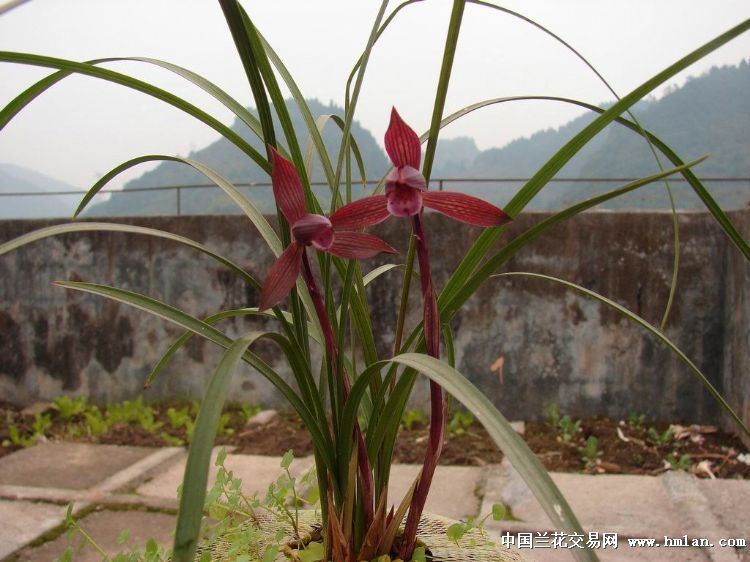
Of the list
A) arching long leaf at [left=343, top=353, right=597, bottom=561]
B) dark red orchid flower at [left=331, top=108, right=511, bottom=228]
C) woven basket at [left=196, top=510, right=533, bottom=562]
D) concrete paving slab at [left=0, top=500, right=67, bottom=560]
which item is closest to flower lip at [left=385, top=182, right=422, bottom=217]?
dark red orchid flower at [left=331, top=108, right=511, bottom=228]

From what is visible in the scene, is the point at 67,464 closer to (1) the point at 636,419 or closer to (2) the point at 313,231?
(1) the point at 636,419

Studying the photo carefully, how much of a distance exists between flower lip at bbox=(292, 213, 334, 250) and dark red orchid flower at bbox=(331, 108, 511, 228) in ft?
0.06

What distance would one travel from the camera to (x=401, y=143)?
0.55m

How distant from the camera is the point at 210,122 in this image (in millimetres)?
692

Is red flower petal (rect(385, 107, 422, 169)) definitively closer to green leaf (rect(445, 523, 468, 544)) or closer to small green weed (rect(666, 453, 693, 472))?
green leaf (rect(445, 523, 468, 544))

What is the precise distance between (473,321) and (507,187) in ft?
4.36

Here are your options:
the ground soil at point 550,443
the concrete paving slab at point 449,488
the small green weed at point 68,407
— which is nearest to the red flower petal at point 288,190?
the concrete paving slab at point 449,488

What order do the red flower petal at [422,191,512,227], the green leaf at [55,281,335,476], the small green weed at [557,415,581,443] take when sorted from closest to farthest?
the red flower petal at [422,191,512,227] → the green leaf at [55,281,335,476] → the small green weed at [557,415,581,443]

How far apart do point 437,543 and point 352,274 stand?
1.23 feet

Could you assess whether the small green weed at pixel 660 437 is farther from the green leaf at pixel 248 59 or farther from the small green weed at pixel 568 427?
the green leaf at pixel 248 59

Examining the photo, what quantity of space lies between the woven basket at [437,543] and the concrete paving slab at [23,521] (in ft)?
3.93

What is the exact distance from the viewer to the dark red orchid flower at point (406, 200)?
1.73ft

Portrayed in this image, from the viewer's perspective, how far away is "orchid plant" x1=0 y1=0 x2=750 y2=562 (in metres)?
0.47

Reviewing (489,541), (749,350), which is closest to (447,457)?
(749,350)
